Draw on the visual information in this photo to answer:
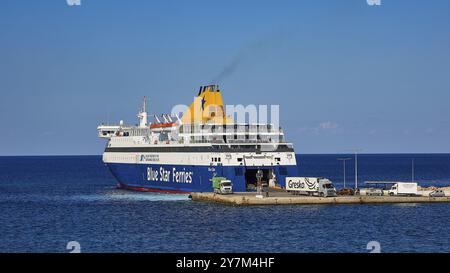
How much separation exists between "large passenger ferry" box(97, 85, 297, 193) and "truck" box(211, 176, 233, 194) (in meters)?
1.31

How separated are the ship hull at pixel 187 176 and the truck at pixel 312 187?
4666mm

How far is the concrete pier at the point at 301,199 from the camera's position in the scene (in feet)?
242

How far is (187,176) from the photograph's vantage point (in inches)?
3450

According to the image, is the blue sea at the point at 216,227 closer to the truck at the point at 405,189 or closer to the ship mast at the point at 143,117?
the truck at the point at 405,189

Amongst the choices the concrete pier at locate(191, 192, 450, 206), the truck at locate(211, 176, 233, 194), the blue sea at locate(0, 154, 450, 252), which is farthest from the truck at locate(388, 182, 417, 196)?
the truck at locate(211, 176, 233, 194)

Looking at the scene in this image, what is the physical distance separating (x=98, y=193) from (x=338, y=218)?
44320 mm

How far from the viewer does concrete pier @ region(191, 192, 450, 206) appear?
73.8 m

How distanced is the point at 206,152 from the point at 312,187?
40.9 feet

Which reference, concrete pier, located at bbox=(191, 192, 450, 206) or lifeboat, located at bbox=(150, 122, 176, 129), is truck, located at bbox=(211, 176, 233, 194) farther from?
lifeboat, located at bbox=(150, 122, 176, 129)

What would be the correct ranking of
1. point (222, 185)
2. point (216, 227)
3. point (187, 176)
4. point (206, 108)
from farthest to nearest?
point (206, 108) → point (187, 176) → point (222, 185) → point (216, 227)

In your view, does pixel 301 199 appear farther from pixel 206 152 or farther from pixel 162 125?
pixel 162 125

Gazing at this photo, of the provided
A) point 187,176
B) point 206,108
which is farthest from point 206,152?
point 206,108

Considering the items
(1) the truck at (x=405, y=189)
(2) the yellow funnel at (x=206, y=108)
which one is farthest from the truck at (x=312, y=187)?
(2) the yellow funnel at (x=206, y=108)
